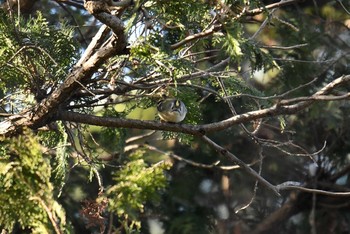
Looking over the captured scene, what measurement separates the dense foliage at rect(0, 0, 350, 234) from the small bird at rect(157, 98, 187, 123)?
0.12ft

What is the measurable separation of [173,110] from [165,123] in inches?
9.8

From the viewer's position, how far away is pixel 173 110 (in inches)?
112

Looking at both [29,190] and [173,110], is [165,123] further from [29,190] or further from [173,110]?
[29,190]

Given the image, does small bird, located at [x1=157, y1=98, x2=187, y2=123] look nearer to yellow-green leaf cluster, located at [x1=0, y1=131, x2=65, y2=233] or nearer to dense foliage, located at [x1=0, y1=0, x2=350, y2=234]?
dense foliage, located at [x1=0, y1=0, x2=350, y2=234]

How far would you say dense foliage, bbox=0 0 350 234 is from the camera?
2010 millimetres

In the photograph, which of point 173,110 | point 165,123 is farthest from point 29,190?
point 173,110

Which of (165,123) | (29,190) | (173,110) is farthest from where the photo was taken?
(173,110)

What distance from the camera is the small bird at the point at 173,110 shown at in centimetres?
283

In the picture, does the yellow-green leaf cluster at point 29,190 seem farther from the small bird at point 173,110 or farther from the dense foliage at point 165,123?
the small bird at point 173,110

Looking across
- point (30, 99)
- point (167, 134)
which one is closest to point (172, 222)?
point (167, 134)

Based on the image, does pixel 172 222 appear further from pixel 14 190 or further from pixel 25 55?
pixel 14 190

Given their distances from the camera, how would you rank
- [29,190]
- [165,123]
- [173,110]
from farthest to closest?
1. [173,110]
2. [165,123]
3. [29,190]

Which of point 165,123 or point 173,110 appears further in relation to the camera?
point 173,110

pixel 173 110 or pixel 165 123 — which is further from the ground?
pixel 173 110
